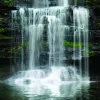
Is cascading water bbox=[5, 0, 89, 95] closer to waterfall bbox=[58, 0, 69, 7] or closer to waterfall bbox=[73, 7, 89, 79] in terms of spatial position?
waterfall bbox=[73, 7, 89, 79]

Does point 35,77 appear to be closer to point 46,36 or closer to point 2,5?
point 46,36

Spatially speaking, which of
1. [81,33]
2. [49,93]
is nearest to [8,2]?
[81,33]

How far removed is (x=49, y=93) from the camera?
15445 mm

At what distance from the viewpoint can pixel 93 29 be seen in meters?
22.4

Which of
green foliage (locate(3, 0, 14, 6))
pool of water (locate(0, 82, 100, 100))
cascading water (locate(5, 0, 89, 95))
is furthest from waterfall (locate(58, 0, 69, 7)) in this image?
pool of water (locate(0, 82, 100, 100))

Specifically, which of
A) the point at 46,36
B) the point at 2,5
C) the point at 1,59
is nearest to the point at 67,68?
the point at 46,36

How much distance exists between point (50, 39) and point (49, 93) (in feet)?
23.7

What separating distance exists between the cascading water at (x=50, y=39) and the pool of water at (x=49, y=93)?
14.3 feet

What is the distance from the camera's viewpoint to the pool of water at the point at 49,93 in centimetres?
1438

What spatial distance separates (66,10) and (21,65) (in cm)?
462

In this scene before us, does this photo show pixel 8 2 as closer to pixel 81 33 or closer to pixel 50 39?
pixel 50 39

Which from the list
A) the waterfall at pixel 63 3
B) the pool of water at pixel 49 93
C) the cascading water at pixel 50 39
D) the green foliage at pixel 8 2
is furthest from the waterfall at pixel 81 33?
the pool of water at pixel 49 93

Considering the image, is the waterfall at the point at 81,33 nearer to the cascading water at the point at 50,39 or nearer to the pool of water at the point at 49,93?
the cascading water at the point at 50,39

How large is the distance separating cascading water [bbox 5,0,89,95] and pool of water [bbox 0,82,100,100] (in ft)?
14.3
